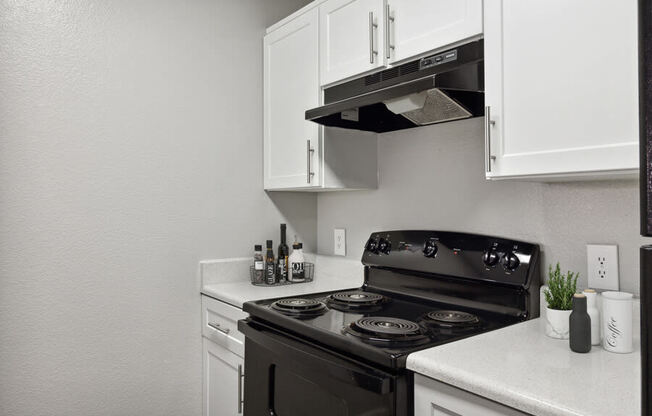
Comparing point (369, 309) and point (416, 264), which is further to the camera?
point (416, 264)

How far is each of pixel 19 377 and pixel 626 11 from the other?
89.2 inches

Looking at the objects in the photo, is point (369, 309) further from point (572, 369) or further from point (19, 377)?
point (19, 377)

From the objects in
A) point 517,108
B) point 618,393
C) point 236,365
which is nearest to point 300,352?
point 236,365

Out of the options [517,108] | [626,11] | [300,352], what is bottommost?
[300,352]

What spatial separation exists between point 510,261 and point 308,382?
75cm

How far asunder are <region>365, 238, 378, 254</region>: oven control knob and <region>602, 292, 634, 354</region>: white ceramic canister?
3.16 feet

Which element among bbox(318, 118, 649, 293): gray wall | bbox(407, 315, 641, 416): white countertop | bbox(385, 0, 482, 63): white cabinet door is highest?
bbox(385, 0, 482, 63): white cabinet door

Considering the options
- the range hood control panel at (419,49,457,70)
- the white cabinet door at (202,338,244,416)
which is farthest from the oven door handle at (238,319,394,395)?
the range hood control panel at (419,49,457,70)

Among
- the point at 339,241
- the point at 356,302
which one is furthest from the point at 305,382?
the point at 339,241

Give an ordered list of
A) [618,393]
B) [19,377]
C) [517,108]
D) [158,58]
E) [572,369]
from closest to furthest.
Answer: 1. [618,393]
2. [572,369]
3. [517,108]
4. [19,377]
5. [158,58]

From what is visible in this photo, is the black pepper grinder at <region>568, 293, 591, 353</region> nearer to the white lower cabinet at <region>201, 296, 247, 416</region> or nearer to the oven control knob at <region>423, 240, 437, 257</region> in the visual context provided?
the oven control knob at <region>423, 240, 437, 257</region>

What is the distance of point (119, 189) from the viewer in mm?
1938

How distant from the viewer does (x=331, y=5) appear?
1872 mm

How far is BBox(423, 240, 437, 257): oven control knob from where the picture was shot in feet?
5.63
